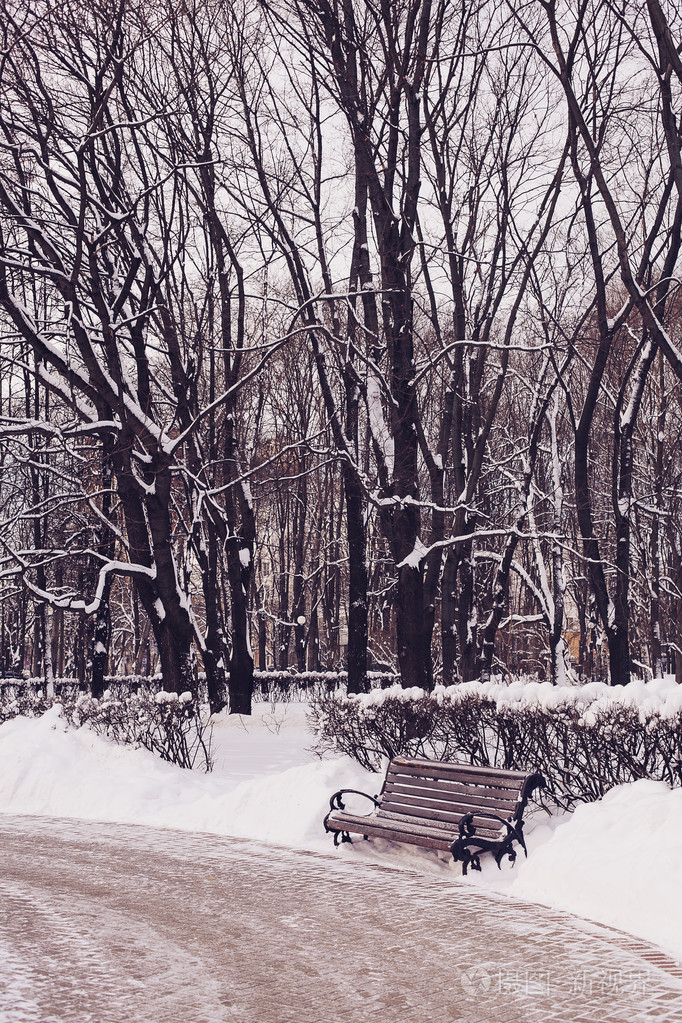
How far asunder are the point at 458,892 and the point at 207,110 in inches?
602

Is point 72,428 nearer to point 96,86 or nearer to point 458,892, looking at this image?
point 96,86

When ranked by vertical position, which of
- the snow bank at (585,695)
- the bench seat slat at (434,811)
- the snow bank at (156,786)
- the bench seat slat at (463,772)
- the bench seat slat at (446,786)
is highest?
the snow bank at (585,695)

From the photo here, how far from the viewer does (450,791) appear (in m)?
9.66

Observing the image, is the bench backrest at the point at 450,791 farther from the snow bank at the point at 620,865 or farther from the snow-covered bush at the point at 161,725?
the snow-covered bush at the point at 161,725

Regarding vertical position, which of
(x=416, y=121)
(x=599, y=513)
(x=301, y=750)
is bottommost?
(x=301, y=750)

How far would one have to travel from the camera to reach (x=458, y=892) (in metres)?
8.25

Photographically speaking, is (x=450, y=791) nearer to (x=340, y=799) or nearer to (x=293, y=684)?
(x=340, y=799)

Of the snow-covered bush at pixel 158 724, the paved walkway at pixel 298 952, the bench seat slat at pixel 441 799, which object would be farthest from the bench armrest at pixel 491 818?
the snow-covered bush at pixel 158 724

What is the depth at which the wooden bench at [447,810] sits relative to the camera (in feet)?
29.0

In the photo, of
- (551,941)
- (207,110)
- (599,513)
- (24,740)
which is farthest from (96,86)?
(599,513)

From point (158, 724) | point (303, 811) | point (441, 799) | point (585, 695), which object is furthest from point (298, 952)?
point (158, 724)

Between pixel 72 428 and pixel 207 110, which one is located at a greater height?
pixel 207 110

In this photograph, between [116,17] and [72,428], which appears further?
[72,428]

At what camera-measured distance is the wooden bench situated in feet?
29.0
